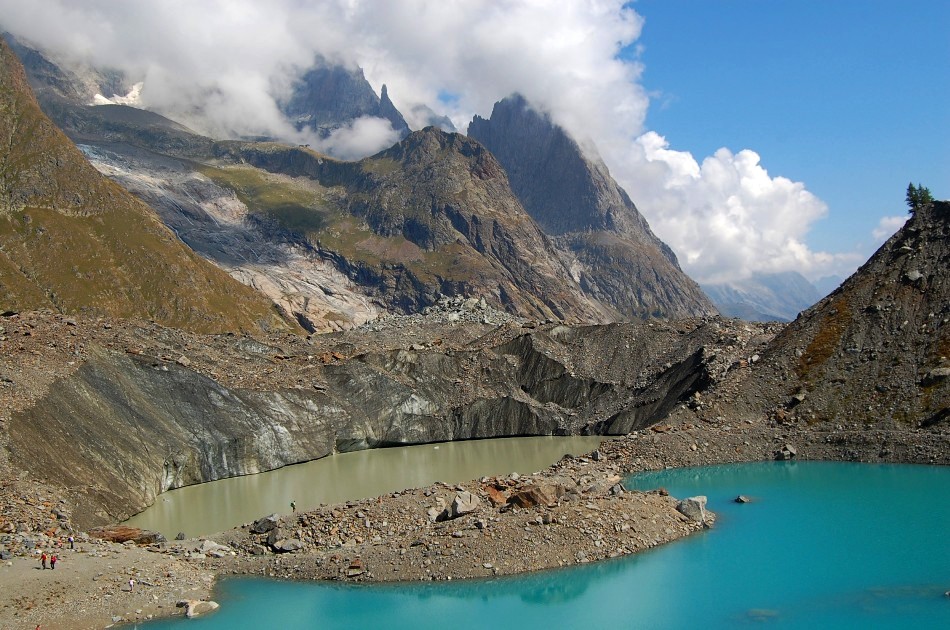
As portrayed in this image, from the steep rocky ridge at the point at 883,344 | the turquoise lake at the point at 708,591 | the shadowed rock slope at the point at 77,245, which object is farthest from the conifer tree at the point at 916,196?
the shadowed rock slope at the point at 77,245

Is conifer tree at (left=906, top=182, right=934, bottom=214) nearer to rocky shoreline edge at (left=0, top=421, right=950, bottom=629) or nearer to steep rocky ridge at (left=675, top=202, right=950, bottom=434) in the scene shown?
steep rocky ridge at (left=675, top=202, right=950, bottom=434)

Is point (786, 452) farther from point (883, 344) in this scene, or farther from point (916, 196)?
point (916, 196)

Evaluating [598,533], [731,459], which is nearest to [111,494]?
[598,533]

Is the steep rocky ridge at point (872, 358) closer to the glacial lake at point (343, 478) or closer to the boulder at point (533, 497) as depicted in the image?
the glacial lake at point (343, 478)

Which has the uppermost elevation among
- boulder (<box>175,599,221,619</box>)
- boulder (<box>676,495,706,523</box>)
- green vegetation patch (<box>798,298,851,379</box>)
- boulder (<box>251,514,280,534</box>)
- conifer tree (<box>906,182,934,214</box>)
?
conifer tree (<box>906,182,934,214</box>)

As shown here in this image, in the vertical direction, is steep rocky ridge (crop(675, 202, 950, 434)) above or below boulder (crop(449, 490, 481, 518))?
above

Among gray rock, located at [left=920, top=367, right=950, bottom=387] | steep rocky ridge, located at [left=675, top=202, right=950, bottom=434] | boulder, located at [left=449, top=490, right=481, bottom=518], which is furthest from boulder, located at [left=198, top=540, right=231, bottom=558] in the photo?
gray rock, located at [left=920, top=367, right=950, bottom=387]

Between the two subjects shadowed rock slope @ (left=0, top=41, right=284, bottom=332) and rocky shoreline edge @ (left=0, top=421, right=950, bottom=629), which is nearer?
rocky shoreline edge @ (left=0, top=421, right=950, bottom=629)

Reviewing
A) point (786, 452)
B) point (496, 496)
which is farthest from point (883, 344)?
point (496, 496)
